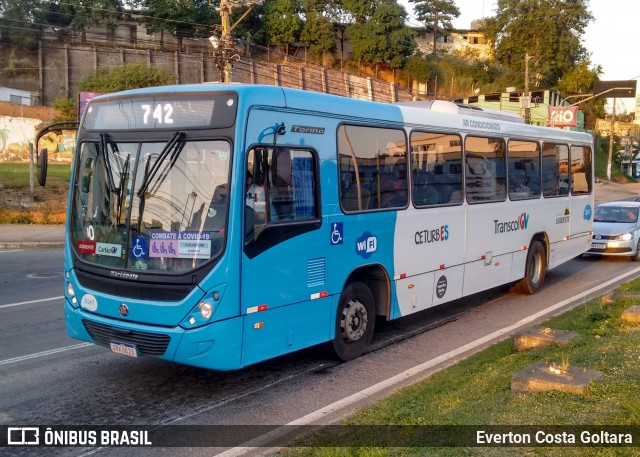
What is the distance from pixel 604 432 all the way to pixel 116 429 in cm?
416

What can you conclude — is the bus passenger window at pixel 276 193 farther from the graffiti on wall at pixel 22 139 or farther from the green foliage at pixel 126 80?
the green foliage at pixel 126 80

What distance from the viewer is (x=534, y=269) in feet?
42.7

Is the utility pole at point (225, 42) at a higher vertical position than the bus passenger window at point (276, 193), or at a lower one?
higher

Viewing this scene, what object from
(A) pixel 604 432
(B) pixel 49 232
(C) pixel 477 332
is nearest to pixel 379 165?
Result: (C) pixel 477 332

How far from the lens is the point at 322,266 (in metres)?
7.22

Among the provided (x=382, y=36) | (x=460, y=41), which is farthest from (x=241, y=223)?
(x=460, y=41)

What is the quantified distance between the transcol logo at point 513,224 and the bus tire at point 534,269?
744mm

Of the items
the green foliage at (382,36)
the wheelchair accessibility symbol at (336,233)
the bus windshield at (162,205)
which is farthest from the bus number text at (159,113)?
the green foliage at (382,36)

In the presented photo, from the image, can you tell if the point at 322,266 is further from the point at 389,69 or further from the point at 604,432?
the point at 389,69

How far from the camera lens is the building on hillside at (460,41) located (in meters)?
83.1

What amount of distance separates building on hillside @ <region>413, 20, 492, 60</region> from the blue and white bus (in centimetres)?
7546

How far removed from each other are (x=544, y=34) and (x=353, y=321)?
265 feet

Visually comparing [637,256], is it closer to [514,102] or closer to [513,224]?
[513,224]

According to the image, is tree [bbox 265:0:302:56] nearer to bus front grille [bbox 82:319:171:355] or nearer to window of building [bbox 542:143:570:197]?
window of building [bbox 542:143:570:197]
